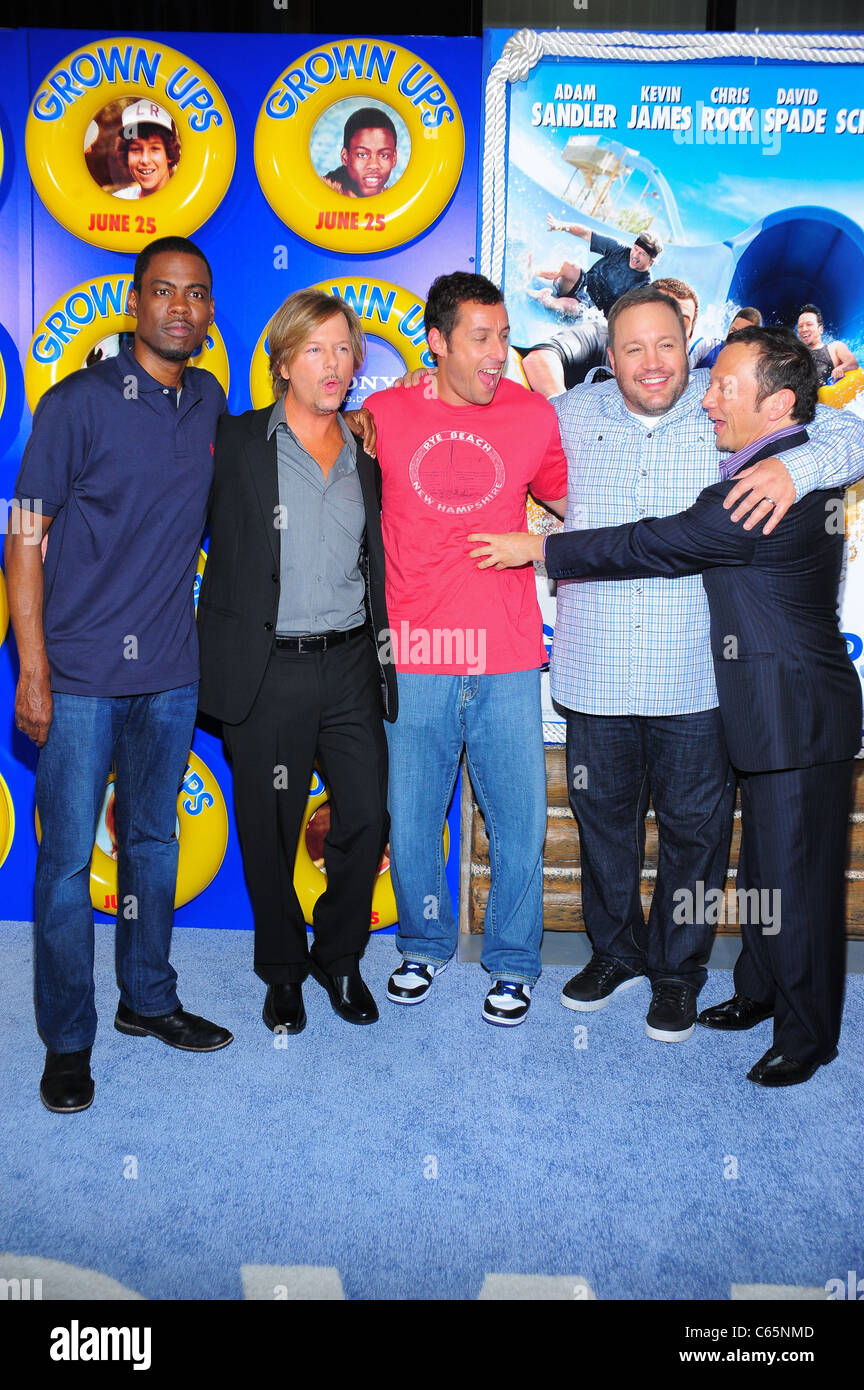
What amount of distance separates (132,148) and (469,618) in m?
1.56

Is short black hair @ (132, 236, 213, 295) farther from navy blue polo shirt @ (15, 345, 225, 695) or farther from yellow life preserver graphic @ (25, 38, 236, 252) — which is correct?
yellow life preserver graphic @ (25, 38, 236, 252)

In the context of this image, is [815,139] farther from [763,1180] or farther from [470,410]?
[763,1180]

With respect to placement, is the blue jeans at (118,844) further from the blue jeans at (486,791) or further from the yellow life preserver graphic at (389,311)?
the yellow life preserver graphic at (389,311)

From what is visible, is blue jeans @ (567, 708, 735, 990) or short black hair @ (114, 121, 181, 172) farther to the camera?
short black hair @ (114, 121, 181, 172)

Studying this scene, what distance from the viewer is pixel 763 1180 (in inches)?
77.1

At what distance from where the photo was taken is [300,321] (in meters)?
2.25

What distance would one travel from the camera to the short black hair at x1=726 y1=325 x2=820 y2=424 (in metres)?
2.16

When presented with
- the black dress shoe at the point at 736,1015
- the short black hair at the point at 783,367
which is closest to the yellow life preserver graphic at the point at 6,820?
the black dress shoe at the point at 736,1015

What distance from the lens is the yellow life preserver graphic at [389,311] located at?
2.72 metres

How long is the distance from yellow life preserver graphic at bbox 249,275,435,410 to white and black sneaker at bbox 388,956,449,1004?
1.51m

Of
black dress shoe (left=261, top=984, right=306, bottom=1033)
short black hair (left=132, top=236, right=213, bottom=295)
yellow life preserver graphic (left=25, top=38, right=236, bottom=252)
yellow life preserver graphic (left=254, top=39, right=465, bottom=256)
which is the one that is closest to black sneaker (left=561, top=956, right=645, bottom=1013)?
black dress shoe (left=261, top=984, right=306, bottom=1033)

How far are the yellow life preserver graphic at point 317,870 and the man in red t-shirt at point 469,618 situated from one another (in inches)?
10.8
